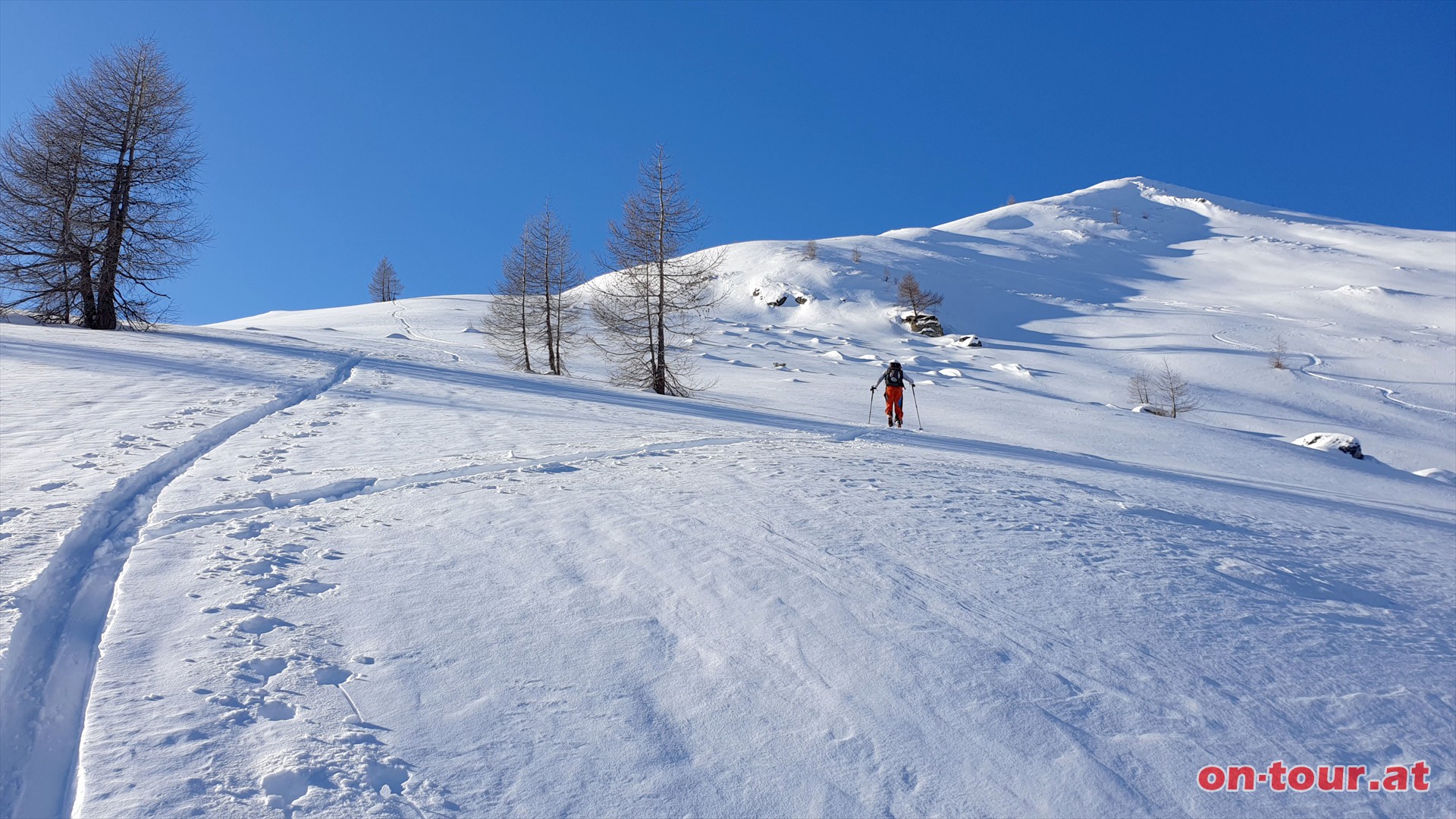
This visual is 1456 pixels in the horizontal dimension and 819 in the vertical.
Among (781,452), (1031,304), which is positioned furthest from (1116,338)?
(781,452)

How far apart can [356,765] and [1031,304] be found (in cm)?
6111

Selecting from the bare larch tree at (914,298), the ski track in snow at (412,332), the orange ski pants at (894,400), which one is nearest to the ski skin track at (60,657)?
the orange ski pants at (894,400)

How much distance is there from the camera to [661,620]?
383 cm

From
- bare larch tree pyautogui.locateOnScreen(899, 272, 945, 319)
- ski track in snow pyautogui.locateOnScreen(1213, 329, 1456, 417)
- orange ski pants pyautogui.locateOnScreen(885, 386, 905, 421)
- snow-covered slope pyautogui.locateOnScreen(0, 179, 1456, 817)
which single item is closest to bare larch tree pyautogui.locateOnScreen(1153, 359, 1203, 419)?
ski track in snow pyautogui.locateOnScreen(1213, 329, 1456, 417)

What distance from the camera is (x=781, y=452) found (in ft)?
31.1

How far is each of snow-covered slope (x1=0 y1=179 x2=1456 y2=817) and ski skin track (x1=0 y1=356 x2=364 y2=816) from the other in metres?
0.02

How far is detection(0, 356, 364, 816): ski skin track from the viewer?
2.50 m

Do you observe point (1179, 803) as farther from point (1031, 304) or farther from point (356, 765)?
point (1031, 304)

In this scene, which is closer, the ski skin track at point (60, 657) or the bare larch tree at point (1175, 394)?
the ski skin track at point (60, 657)

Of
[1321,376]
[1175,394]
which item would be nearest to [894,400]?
[1175,394]

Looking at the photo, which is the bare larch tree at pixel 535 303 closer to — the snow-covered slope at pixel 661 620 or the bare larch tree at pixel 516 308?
the bare larch tree at pixel 516 308

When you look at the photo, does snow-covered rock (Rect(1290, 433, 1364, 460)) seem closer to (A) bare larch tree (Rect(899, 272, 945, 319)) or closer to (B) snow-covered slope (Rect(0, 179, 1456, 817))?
(B) snow-covered slope (Rect(0, 179, 1456, 817))

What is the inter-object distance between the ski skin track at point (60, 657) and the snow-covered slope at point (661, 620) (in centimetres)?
2

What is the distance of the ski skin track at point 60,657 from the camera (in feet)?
8.21
